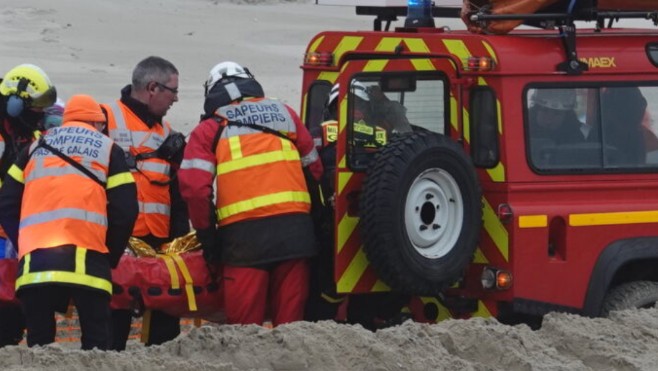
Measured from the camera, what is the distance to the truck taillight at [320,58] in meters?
8.26

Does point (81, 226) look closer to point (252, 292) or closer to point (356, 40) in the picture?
point (252, 292)

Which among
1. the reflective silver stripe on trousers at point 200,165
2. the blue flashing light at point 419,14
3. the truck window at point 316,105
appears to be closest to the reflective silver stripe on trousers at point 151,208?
the reflective silver stripe on trousers at point 200,165

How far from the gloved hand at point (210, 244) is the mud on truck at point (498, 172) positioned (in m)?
0.61

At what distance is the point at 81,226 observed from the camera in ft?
22.2

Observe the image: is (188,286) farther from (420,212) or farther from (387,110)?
(387,110)

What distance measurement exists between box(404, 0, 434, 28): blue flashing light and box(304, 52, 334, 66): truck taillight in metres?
0.49

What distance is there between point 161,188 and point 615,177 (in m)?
2.54

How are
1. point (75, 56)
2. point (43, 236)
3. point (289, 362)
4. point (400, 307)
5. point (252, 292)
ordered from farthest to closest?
point (75, 56) < point (400, 307) < point (252, 292) < point (43, 236) < point (289, 362)

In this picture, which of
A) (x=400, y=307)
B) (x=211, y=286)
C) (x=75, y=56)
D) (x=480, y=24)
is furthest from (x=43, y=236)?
(x=75, y=56)

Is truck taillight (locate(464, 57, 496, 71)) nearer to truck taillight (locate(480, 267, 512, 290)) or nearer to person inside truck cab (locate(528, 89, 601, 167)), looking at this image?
person inside truck cab (locate(528, 89, 601, 167))

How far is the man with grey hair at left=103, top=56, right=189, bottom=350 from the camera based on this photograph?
802 cm

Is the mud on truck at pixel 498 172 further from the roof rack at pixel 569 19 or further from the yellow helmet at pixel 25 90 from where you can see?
the yellow helmet at pixel 25 90

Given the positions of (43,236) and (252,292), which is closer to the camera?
(43,236)

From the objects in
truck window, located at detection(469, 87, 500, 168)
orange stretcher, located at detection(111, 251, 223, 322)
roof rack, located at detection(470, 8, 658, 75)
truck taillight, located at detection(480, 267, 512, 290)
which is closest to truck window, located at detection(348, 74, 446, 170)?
truck window, located at detection(469, 87, 500, 168)
